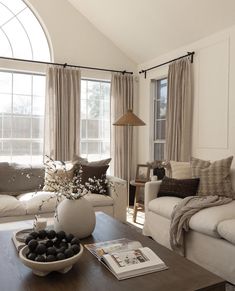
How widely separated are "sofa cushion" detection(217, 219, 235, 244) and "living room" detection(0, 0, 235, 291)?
0.10 ft

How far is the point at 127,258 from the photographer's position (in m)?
1.69

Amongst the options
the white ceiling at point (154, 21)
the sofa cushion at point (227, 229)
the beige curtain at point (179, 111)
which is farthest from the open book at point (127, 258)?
A: the white ceiling at point (154, 21)

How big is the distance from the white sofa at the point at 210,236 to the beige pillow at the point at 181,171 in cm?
34

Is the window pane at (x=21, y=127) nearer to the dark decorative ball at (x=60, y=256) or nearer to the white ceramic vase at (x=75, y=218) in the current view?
the white ceramic vase at (x=75, y=218)

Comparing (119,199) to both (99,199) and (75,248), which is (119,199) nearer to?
(99,199)

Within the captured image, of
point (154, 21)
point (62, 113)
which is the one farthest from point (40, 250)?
point (154, 21)

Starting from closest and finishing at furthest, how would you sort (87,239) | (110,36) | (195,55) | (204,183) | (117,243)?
(117,243), (87,239), (204,183), (195,55), (110,36)

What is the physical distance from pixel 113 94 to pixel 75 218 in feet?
11.6

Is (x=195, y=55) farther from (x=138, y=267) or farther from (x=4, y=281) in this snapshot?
(x=4, y=281)

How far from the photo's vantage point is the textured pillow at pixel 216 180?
320cm

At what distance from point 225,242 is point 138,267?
116cm

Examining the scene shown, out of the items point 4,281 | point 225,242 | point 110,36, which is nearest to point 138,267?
point 4,281

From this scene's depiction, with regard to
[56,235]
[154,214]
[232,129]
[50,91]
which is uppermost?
[50,91]

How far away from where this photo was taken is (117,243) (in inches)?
77.2
